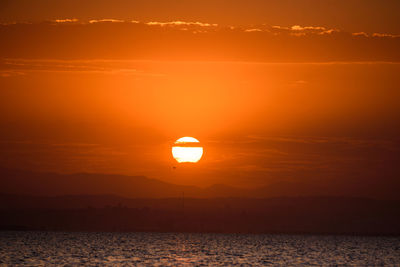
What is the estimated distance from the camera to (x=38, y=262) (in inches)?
5719

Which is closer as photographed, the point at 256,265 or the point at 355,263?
the point at 256,265

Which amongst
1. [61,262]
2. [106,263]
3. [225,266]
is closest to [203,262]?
[225,266]

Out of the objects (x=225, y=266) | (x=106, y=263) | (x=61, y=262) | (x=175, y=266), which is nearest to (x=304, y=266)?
(x=225, y=266)

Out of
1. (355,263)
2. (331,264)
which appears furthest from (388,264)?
(331,264)

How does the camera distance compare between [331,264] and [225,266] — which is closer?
[225,266]

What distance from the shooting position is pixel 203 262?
15150 centimetres

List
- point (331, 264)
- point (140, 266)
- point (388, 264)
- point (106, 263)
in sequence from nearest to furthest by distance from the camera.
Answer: point (140, 266) < point (106, 263) < point (331, 264) < point (388, 264)

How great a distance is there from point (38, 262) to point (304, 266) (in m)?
59.7

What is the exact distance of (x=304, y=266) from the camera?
14850 cm

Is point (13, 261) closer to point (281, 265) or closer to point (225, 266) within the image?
point (225, 266)

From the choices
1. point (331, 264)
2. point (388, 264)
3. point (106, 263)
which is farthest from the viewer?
point (388, 264)

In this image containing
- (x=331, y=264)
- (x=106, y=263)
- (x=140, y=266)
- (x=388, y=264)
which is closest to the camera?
(x=140, y=266)

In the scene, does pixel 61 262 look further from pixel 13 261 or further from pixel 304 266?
pixel 304 266

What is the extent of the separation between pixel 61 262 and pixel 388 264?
81.6 meters
